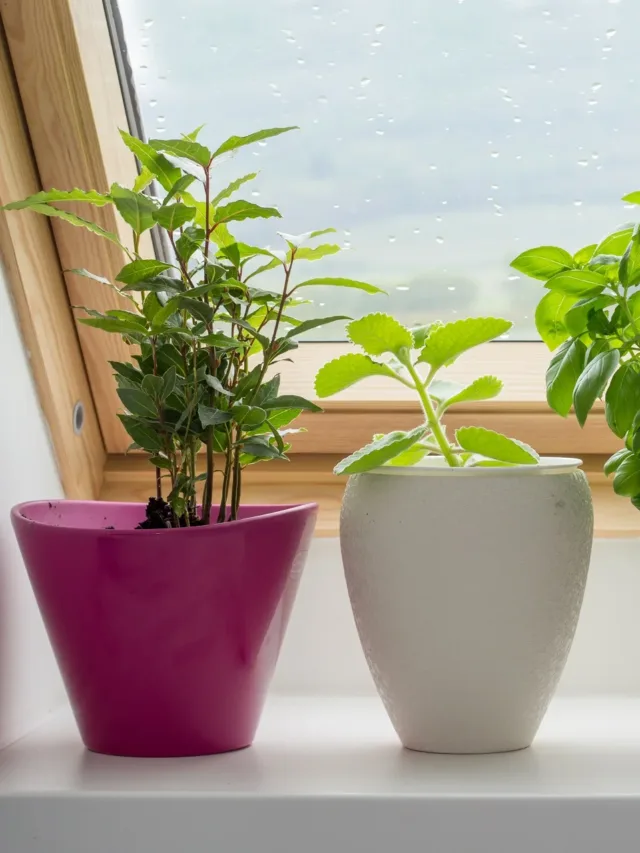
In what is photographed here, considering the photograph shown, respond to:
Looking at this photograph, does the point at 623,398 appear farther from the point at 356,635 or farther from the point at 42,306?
the point at 42,306

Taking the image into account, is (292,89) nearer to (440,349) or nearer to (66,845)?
(440,349)

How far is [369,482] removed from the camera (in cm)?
90

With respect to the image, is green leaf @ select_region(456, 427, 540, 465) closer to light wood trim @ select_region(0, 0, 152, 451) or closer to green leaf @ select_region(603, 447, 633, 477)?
green leaf @ select_region(603, 447, 633, 477)

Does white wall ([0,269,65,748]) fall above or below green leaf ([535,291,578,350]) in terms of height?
below

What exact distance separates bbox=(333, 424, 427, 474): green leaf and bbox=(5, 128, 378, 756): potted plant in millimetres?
74

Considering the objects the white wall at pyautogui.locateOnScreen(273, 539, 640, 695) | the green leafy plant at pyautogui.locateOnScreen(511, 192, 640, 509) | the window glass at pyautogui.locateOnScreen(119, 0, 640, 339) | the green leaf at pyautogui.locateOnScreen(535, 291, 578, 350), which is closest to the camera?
the green leafy plant at pyautogui.locateOnScreen(511, 192, 640, 509)

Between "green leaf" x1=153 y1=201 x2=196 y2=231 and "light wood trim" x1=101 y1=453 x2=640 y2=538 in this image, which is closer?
"green leaf" x1=153 y1=201 x2=196 y2=231

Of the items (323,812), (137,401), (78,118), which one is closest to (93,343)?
(78,118)

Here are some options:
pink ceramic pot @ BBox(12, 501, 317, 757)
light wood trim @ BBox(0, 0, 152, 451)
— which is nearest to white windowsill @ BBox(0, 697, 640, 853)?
pink ceramic pot @ BBox(12, 501, 317, 757)

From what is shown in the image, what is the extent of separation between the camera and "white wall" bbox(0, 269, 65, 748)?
98cm

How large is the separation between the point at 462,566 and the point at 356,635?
410mm

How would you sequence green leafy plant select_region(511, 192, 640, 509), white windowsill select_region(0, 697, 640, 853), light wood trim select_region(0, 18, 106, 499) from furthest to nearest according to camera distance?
light wood trim select_region(0, 18, 106, 499), green leafy plant select_region(511, 192, 640, 509), white windowsill select_region(0, 697, 640, 853)

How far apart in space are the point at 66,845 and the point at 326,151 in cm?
99

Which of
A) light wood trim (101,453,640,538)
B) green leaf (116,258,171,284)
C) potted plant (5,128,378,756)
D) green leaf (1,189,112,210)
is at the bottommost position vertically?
light wood trim (101,453,640,538)
